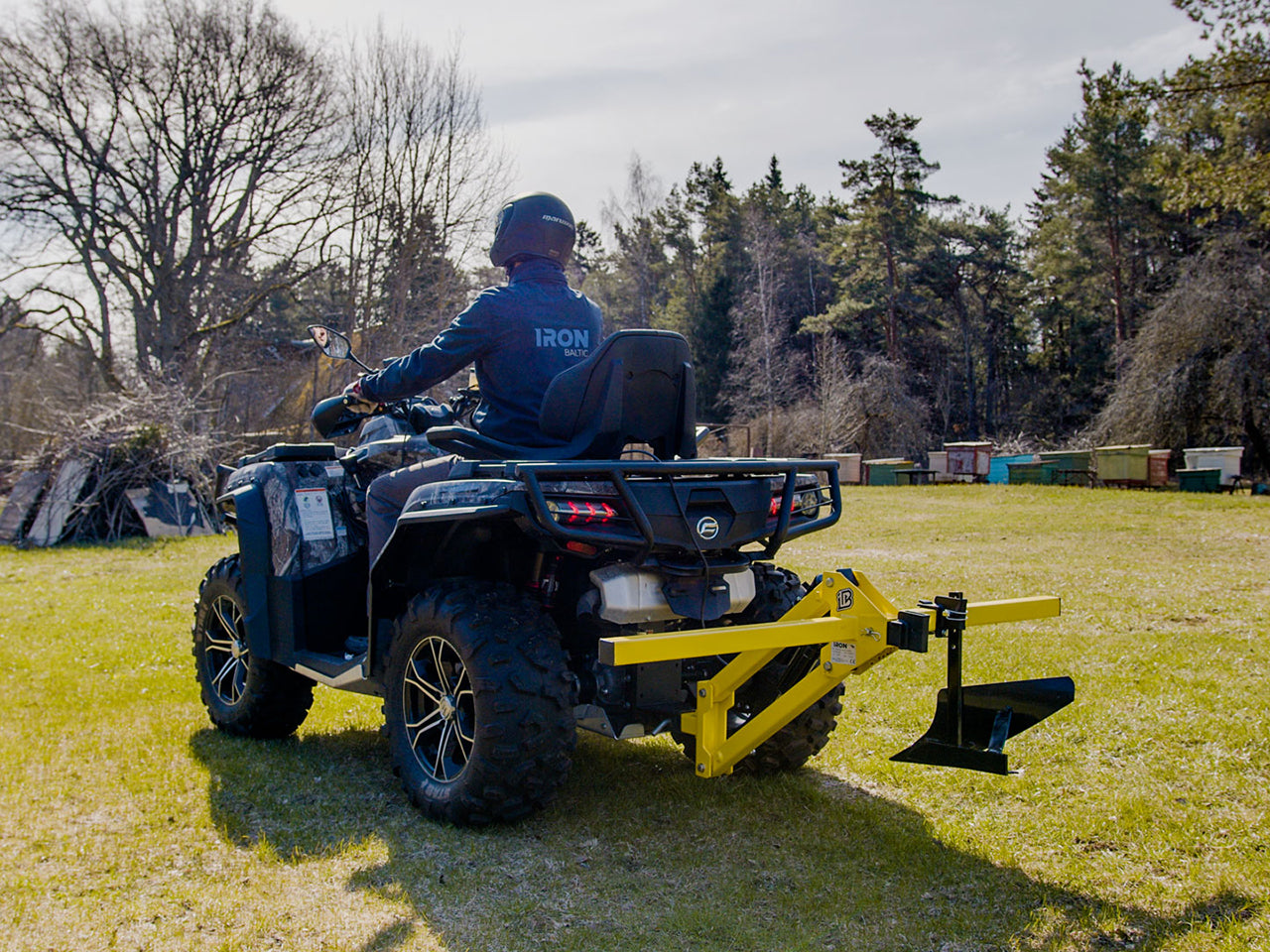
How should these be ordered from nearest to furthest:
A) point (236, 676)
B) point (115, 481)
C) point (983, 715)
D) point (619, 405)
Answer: point (983, 715), point (619, 405), point (236, 676), point (115, 481)

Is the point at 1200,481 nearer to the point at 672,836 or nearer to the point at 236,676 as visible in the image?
the point at 672,836

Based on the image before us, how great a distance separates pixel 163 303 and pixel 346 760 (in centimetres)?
2047

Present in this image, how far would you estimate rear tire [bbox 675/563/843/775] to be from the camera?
3850 mm

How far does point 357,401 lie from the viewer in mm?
4379

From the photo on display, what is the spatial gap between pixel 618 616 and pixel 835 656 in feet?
2.27

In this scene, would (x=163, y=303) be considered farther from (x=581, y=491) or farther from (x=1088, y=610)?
(x=581, y=491)

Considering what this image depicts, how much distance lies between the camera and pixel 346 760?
15.1 ft

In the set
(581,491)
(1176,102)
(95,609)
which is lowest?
(95,609)

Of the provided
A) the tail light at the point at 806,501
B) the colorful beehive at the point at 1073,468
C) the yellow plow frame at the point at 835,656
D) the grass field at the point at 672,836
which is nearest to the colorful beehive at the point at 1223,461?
the colorful beehive at the point at 1073,468

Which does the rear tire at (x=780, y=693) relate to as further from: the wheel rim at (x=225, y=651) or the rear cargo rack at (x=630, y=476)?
the wheel rim at (x=225, y=651)

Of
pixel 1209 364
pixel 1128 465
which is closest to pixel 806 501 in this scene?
pixel 1128 465

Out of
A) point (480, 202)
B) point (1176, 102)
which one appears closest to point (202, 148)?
point (480, 202)

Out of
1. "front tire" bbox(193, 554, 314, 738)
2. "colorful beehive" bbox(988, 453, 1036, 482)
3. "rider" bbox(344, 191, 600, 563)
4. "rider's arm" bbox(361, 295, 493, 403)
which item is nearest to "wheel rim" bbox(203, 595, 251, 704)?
"front tire" bbox(193, 554, 314, 738)

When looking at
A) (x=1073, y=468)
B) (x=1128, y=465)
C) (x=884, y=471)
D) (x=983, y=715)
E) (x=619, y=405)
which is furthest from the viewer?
(x=884, y=471)
